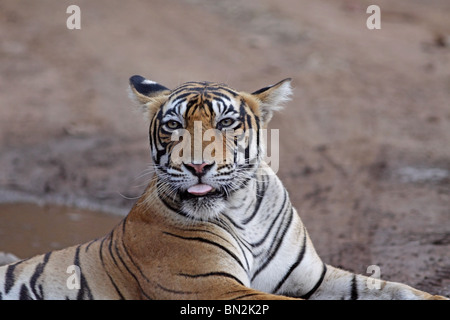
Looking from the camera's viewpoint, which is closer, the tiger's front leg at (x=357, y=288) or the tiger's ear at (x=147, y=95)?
the tiger's front leg at (x=357, y=288)

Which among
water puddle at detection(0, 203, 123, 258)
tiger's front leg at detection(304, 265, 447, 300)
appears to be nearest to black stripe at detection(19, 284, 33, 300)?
tiger's front leg at detection(304, 265, 447, 300)

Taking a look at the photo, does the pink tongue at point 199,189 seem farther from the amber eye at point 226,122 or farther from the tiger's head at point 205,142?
the amber eye at point 226,122

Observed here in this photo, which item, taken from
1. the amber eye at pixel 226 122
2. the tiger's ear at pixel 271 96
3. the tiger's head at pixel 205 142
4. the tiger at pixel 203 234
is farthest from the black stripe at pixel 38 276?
the tiger's ear at pixel 271 96

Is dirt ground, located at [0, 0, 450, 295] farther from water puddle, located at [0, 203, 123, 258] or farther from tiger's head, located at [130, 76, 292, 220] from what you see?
tiger's head, located at [130, 76, 292, 220]

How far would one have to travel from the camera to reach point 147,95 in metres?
4.28

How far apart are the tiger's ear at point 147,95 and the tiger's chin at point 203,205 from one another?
1.97 feet

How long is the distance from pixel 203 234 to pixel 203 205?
16 cm

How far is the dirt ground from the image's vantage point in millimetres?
6566

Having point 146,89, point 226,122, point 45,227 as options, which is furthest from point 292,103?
point 226,122

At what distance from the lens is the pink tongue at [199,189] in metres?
3.69

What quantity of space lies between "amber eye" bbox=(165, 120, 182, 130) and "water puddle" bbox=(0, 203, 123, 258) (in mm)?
A: 2683

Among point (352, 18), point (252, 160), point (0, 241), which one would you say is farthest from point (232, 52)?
point (252, 160)
